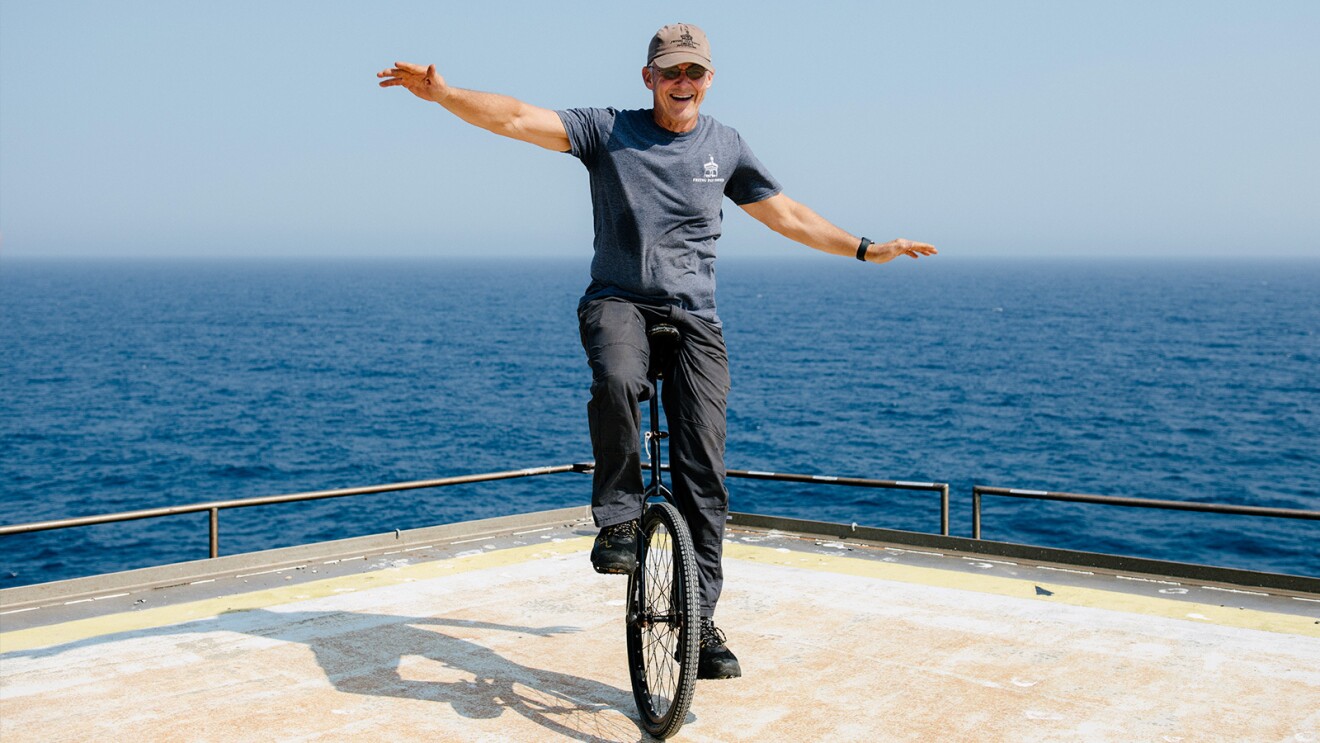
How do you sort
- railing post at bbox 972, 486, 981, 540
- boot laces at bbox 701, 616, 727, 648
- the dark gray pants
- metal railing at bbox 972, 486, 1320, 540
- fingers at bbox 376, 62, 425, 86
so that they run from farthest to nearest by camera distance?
railing post at bbox 972, 486, 981, 540 → metal railing at bbox 972, 486, 1320, 540 → boot laces at bbox 701, 616, 727, 648 → the dark gray pants → fingers at bbox 376, 62, 425, 86

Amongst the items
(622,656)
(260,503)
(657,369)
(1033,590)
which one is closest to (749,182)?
(657,369)

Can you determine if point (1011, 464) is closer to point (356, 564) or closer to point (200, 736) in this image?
point (356, 564)

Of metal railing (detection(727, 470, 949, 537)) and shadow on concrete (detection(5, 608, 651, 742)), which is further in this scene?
metal railing (detection(727, 470, 949, 537))

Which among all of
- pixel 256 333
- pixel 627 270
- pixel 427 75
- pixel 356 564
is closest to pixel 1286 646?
pixel 627 270

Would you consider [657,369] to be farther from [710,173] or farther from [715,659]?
[715,659]

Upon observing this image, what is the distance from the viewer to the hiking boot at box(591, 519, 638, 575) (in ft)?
16.2

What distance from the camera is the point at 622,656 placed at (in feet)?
19.4

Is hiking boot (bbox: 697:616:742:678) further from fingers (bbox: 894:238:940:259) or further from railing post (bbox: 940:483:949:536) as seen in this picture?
railing post (bbox: 940:483:949:536)

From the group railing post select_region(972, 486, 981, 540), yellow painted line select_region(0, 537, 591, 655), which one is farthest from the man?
railing post select_region(972, 486, 981, 540)

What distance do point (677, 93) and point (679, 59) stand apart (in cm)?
15

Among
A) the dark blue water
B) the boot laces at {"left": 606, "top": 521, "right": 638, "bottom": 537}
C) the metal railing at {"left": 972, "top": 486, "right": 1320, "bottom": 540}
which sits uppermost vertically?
the boot laces at {"left": 606, "top": 521, "right": 638, "bottom": 537}

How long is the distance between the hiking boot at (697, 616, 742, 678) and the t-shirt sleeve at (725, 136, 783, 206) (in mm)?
1826

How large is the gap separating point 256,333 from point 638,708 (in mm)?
97234

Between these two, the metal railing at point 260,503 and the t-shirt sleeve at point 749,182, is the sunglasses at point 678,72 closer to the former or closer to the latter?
the t-shirt sleeve at point 749,182
